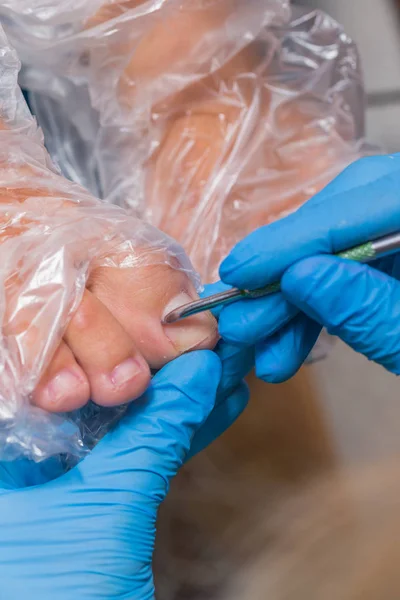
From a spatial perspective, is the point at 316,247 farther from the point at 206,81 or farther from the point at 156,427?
the point at 206,81

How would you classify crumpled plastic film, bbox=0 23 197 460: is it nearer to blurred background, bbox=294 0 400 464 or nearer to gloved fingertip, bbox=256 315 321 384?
gloved fingertip, bbox=256 315 321 384

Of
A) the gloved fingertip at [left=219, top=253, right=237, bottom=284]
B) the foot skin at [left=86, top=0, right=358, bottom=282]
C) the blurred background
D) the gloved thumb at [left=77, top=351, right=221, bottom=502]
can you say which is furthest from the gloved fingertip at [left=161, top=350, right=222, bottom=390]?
the blurred background

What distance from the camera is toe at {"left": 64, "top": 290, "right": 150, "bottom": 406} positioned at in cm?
59

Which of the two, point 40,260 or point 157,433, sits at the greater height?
point 40,260

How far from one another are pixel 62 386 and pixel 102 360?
48 mm

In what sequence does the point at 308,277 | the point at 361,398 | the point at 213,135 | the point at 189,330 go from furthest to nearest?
the point at 361,398
the point at 213,135
the point at 189,330
the point at 308,277

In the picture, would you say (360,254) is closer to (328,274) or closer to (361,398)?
(328,274)

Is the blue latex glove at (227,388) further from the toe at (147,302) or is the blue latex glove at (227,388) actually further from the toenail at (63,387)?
the toenail at (63,387)

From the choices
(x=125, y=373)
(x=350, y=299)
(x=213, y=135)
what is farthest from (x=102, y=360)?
(x=213, y=135)

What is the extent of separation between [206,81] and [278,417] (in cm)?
53

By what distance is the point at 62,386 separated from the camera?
0.56 meters

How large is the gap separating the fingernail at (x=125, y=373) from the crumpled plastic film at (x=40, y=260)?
0.06m

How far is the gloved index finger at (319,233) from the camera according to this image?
556 millimetres

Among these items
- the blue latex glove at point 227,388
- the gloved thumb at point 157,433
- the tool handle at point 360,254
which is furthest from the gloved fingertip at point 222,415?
the tool handle at point 360,254
